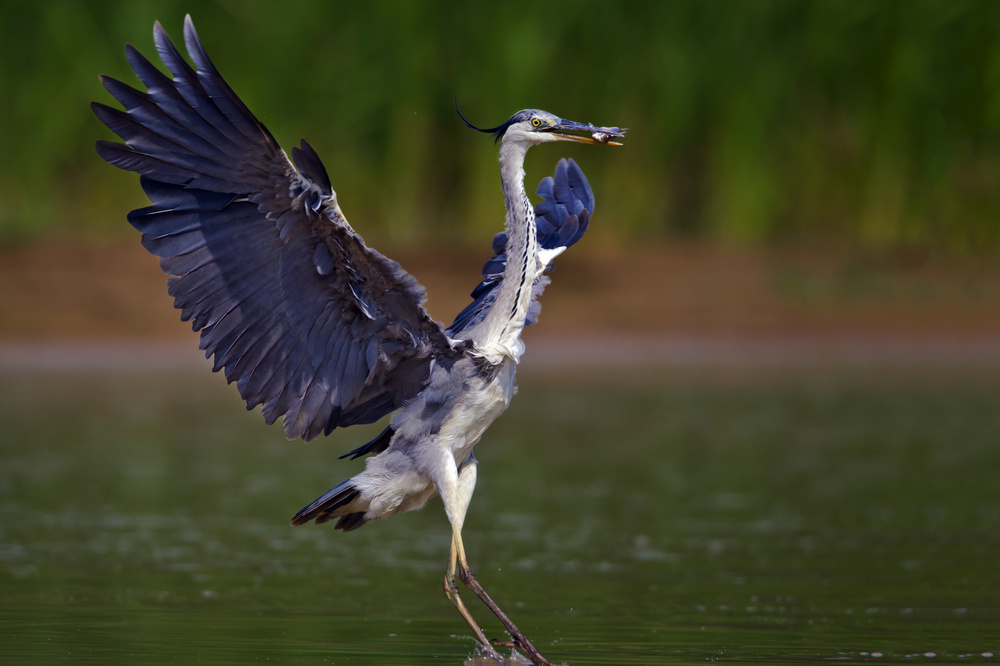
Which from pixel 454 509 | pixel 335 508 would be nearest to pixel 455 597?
pixel 454 509

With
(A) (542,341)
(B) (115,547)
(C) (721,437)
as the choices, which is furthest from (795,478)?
(A) (542,341)

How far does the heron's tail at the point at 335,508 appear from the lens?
6805 millimetres

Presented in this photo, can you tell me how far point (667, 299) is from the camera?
18.6m

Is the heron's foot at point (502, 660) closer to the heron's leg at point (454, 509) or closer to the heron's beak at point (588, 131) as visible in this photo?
the heron's leg at point (454, 509)

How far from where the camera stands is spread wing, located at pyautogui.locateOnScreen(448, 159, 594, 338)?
7363 mm

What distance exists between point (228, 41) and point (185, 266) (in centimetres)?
1272

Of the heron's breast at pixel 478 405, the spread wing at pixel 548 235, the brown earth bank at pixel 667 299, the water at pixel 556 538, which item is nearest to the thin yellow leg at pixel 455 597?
the water at pixel 556 538

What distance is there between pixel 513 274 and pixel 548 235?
125 cm

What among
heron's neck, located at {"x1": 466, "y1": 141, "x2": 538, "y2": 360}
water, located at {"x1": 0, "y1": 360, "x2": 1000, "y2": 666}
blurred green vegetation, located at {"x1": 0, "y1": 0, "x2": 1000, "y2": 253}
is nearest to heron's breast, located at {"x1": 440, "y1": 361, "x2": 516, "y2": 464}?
heron's neck, located at {"x1": 466, "y1": 141, "x2": 538, "y2": 360}

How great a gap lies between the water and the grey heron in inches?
25.6

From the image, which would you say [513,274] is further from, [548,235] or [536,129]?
[548,235]

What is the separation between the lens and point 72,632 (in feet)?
20.9

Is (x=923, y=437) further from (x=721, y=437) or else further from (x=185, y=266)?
(x=185, y=266)

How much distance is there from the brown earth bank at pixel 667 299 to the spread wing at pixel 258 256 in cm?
1082
